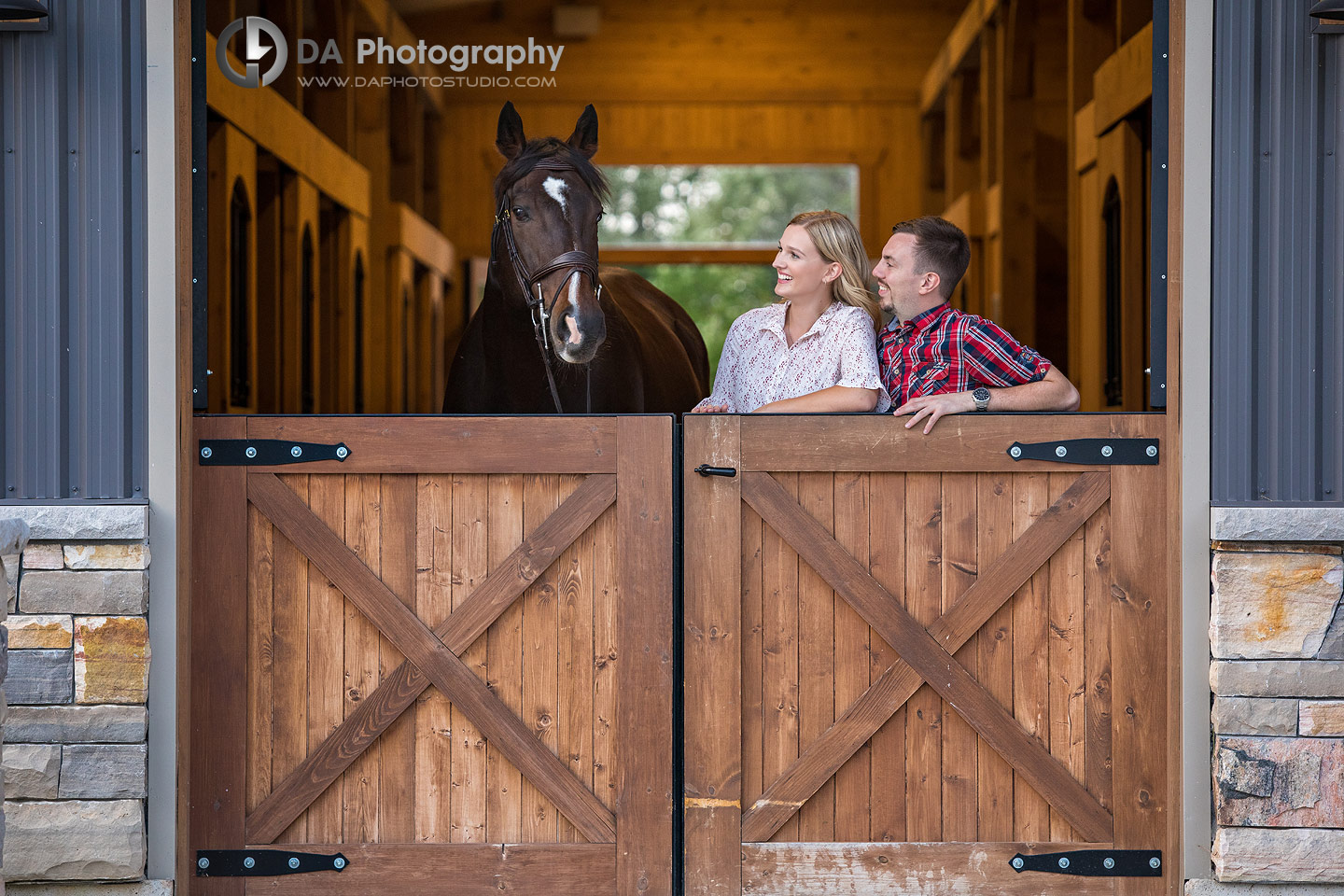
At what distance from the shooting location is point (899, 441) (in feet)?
10.2

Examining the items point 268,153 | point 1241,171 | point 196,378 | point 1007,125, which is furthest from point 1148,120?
point 196,378

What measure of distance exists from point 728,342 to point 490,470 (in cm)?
80

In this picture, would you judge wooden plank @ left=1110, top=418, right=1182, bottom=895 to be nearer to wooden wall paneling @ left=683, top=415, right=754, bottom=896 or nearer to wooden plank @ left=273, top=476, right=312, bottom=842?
wooden wall paneling @ left=683, top=415, right=754, bottom=896

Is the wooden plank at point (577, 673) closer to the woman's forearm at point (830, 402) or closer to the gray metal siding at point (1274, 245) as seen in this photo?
the woman's forearm at point (830, 402)

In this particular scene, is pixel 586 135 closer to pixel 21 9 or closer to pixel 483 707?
pixel 21 9

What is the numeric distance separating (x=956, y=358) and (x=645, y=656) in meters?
1.03

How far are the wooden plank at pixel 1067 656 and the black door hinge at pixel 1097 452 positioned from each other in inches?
2.1

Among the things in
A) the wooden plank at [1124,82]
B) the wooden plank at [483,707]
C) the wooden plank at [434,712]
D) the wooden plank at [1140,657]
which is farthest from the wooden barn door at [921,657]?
the wooden plank at [1124,82]

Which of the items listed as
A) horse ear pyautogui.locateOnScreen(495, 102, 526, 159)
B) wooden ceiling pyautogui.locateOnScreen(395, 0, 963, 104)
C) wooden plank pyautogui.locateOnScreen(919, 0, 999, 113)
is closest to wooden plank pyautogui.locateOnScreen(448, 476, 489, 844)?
horse ear pyautogui.locateOnScreen(495, 102, 526, 159)

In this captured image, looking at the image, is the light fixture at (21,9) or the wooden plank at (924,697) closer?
the light fixture at (21,9)

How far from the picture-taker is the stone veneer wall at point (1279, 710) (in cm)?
296

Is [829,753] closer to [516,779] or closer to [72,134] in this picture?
[516,779]

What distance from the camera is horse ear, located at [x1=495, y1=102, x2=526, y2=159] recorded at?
3975 mm

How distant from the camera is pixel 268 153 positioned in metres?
6.02
